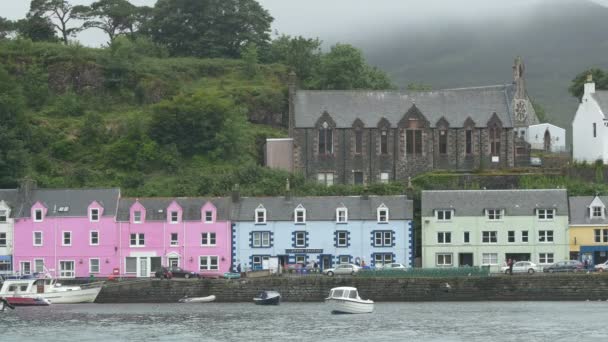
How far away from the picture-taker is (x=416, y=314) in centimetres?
8956

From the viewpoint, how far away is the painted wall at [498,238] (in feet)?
351

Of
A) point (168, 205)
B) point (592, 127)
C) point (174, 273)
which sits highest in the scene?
point (592, 127)

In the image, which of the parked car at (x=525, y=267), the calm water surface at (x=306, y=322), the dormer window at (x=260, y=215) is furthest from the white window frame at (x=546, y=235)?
the dormer window at (x=260, y=215)

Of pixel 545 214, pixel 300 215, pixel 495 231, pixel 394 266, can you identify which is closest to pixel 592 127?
pixel 545 214

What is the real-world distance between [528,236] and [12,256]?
35606mm

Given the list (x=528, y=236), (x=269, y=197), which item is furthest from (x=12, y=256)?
(x=528, y=236)

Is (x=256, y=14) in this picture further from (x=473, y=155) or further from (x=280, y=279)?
(x=280, y=279)

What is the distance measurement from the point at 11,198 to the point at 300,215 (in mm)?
20329

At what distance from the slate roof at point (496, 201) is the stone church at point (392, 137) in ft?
47.3

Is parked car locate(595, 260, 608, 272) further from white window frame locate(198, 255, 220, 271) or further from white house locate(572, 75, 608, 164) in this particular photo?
white window frame locate(198, 255, 220, 271)

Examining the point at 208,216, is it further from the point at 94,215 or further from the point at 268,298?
the point at 268,298

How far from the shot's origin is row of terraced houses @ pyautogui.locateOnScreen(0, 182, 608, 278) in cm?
10719

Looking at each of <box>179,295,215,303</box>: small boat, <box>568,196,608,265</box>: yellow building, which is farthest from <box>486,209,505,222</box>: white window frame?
<box>179,295,215,303</box>: small boat

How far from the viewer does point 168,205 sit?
10831 cm
